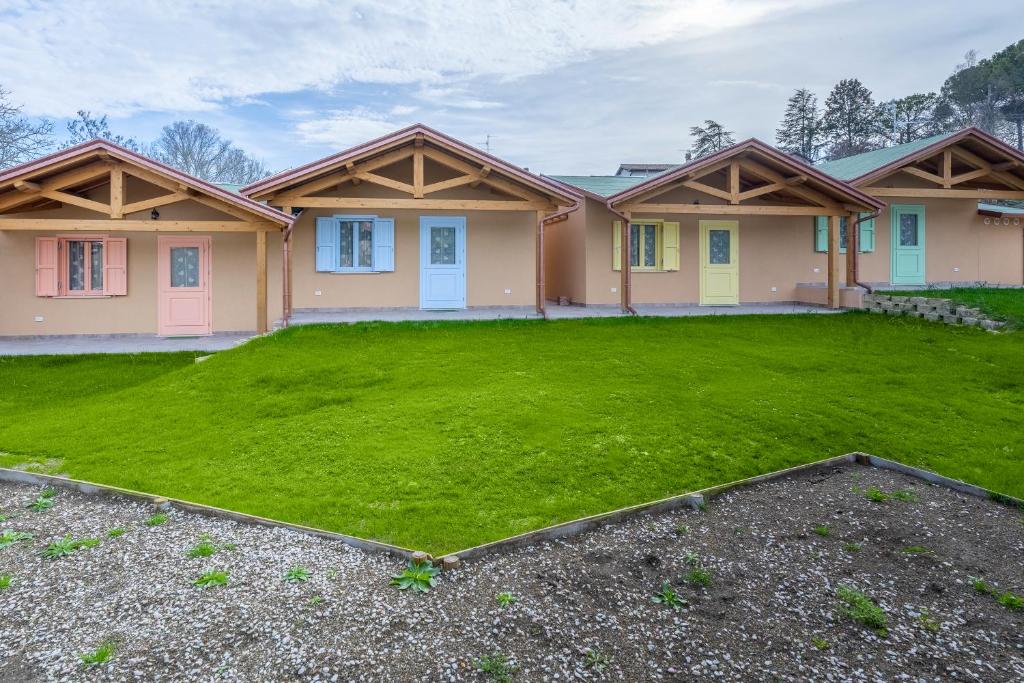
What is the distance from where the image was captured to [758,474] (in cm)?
510

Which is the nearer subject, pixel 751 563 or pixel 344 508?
pixel 751 563

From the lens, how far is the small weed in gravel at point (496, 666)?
284cm

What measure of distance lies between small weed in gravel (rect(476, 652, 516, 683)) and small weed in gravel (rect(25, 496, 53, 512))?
142 inches

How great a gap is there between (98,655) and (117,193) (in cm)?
999

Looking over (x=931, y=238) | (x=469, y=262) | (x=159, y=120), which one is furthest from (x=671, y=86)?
(x=159, y=120)

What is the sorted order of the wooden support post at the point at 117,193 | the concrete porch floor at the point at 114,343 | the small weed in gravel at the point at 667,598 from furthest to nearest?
the wooden support post at the point at 117,193 < the concrete porch floor at the point at 114,343 < the small weed in gravel at the point at 667,598

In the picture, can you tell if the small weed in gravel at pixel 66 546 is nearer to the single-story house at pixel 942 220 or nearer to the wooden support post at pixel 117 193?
the wooden support post at pixel 117 193

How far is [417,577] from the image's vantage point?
11.7 feet

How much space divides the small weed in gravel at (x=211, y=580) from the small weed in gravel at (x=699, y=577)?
8.34 ft

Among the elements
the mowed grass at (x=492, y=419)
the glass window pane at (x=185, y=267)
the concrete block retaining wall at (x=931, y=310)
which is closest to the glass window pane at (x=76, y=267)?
the glass window pane at (x=185, y=267)

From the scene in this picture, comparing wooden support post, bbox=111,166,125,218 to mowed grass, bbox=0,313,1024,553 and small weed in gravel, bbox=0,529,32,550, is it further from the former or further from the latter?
small weed in gravel, bbox=0,529,32,550

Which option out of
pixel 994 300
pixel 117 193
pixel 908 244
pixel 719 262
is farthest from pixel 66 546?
pixel 908 244

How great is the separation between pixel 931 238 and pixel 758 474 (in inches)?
551

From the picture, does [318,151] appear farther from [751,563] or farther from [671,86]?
[751,563]
